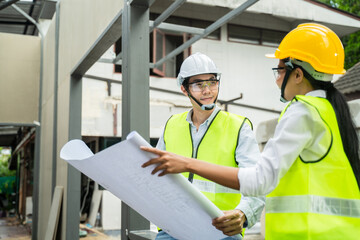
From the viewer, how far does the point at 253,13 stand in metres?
13.8

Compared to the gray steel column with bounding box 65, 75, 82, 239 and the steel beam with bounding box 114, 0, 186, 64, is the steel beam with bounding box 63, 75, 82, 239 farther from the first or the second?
the steel beam with bounding box 114, 0, 186, 64

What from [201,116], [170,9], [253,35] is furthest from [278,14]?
[201,116]

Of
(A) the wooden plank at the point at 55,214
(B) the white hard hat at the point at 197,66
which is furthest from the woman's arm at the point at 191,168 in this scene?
(A) the wooden plank at the point at 55,214

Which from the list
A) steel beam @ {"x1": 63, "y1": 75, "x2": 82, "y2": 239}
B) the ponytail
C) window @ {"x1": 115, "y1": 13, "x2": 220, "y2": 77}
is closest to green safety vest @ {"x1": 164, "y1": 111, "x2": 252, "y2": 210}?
the ponytail

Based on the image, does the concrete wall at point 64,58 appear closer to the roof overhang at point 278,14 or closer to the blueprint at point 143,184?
the blueprint at point 143,184

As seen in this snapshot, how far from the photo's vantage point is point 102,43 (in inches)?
178

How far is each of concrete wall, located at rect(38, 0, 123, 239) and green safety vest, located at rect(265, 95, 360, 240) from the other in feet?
8.36

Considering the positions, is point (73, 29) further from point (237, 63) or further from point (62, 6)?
point (237, 63)

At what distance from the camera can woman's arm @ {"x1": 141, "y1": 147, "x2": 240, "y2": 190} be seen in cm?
157

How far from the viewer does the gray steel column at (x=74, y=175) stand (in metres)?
6.06

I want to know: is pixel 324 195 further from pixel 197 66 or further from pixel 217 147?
pixel 197 66

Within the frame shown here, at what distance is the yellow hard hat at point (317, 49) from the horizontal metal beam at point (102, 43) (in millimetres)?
2176

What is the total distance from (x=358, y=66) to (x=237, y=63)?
3.78 meters

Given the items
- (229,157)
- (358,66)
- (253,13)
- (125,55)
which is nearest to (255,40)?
(253,13)
